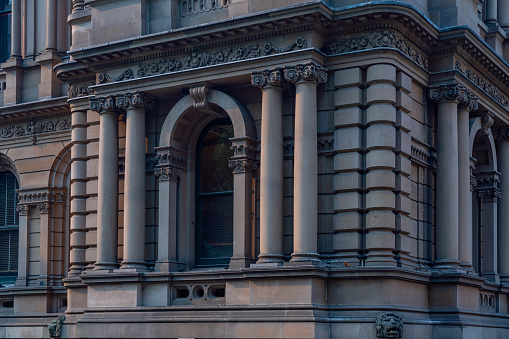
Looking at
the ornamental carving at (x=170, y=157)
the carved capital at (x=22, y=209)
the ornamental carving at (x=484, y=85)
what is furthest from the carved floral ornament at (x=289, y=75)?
the carved capital at (x=22, y=209)

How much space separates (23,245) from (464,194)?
15545mm

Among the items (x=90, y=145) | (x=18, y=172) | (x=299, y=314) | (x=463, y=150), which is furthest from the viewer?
(x=18, y=172)

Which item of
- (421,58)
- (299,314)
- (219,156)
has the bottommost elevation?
(299,314)

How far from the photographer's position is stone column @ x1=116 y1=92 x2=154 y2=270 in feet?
98.3

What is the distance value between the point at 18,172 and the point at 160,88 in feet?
31.3

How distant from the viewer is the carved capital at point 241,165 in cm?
2880

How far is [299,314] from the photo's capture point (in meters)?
26.7

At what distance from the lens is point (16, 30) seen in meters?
38.6

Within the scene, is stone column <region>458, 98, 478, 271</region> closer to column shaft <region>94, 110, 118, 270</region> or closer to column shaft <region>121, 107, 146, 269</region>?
column shaft <region>121, 107, 146, 269</region>

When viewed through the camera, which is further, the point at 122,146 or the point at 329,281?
the point at 122,146

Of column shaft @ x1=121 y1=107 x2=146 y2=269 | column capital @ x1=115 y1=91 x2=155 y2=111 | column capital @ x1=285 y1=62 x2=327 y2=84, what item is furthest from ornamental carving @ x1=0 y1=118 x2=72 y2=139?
column capital @ x1=285 y1=62 x2=327 y2=84

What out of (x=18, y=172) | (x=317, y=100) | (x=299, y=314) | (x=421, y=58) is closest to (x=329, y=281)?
(x=299, y=314)

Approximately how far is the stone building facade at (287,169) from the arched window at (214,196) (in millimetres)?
45

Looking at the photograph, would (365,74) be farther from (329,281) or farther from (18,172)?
(18,172)
